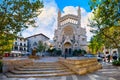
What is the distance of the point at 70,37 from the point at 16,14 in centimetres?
8533

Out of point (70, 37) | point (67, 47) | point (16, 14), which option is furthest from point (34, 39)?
point (16, 14)

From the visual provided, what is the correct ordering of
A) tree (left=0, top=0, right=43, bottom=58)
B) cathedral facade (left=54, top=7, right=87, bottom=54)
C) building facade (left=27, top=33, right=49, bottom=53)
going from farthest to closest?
building facade (left=27, top=33, right=49, bottom=53) < cathedral facade (left=54, top=7, right=87, bottom=54) < tree (left=0, top=0, right=43, bottom=58)

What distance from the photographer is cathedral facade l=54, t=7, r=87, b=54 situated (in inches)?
3812

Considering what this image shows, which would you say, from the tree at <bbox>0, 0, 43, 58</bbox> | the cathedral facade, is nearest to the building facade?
the cathedral facade

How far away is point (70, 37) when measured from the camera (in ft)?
324

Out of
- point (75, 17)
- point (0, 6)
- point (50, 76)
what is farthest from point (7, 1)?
point (75, 17)

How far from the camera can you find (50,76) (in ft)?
42.9

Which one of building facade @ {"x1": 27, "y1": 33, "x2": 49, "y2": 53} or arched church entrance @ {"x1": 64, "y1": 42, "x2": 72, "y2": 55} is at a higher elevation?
building facade @ {"x1": 27, "y1": 33, "x2": 49, "y2": 53}

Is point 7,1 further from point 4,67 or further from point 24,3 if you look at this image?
point 4,67

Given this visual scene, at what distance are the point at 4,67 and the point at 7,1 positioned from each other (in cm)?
518

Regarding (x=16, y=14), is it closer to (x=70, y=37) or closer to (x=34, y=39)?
(x=70, y=37)

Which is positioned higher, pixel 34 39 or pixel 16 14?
pixel 34 39

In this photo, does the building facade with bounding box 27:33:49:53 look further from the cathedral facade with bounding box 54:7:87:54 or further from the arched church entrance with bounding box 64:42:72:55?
the arched church entrance with bounding box 64:42:72:55

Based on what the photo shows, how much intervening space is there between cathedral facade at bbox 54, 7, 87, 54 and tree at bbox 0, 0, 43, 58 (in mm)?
82064
